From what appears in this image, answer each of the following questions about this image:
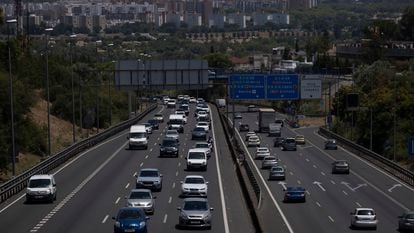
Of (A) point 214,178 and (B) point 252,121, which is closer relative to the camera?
(A) point 214,178

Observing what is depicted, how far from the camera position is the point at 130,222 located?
3438 centimetres

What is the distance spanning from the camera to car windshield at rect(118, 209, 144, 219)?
114 feet

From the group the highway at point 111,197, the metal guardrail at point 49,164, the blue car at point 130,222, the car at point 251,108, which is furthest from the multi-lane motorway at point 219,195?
the car at point 251,108

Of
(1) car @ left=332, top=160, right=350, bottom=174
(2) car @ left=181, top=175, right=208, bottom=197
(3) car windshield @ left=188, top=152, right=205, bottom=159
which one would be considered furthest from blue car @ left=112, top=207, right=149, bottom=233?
(1) car @ left=332, top=160, right=350, bottom=174

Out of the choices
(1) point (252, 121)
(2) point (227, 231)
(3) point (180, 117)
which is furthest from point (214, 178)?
(1) point (252, 121)

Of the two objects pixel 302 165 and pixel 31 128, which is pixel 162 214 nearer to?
pixel 302 165

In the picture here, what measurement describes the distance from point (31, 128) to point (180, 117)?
25.5 meters

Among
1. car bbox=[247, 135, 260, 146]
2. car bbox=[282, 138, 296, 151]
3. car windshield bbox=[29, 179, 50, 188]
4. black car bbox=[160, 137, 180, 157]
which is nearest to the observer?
car windshield bbox=[29, 179, 50, 188]

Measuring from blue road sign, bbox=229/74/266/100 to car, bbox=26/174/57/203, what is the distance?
3729 cm

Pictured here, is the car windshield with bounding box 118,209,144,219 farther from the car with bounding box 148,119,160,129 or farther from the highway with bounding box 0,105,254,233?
the car with bounding box 148,119,160,129

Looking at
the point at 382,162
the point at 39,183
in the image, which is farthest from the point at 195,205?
the point at 382,162

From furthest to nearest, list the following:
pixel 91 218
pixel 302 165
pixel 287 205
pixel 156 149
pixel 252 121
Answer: pixel 252 121, pixel 156 149, pixel 302 165, pixel 287 205, pixel 91 218

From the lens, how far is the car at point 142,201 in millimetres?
40406

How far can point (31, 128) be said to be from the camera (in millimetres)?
77438
